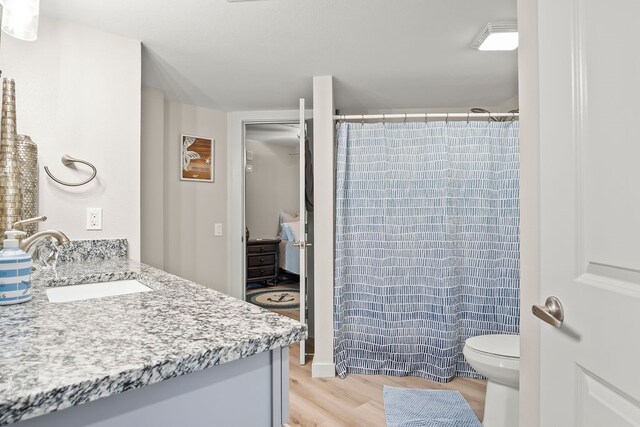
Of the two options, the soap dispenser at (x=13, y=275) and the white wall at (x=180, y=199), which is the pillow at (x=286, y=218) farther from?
the soap dispenser at (x=13, y=275)

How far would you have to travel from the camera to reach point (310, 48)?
210 centimetres

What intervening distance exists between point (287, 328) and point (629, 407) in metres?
0.68

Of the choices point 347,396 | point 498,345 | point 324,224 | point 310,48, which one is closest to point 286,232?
point 324,224

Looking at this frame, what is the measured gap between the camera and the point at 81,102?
5.79ft

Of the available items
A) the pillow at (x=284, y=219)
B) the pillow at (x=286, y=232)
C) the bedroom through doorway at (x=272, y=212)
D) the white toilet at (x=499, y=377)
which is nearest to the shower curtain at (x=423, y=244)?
the white toilet at (x=499, y=377)

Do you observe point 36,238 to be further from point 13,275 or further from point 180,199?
point 180,199

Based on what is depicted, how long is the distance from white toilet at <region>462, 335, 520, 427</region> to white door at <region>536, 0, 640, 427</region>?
764 mm

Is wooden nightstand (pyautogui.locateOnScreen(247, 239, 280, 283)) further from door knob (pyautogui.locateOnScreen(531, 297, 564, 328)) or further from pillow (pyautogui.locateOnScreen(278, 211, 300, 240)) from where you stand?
door knob (pyautogui.locateOnScreen(531, 297, 564, 328))

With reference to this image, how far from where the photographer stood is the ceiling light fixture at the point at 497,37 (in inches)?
70.7

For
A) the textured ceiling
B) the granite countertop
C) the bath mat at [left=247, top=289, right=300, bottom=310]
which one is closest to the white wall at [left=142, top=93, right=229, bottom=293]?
the textured ceiling

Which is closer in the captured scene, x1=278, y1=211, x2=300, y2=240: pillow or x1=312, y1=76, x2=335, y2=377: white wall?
x1=312, y1=76, x2=335, y2=377: white wall

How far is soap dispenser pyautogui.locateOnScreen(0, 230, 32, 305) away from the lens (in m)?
0.83

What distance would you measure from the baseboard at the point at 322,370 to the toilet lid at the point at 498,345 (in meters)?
1.04

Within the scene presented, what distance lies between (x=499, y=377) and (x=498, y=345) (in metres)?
0.20
